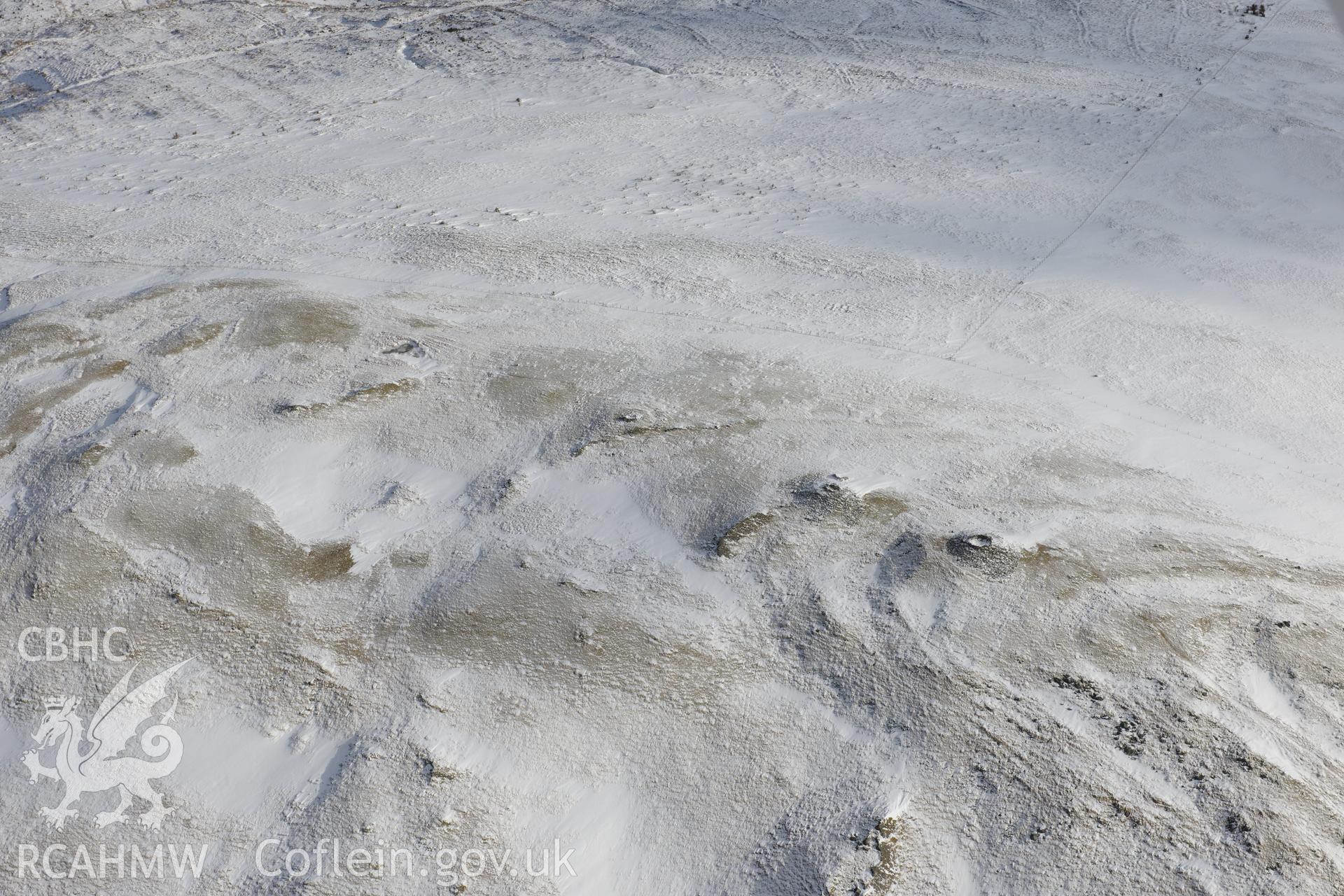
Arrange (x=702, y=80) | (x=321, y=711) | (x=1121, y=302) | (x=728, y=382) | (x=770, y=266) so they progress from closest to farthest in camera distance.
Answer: (x=321, y=711) < (x=728, y=382) < (x=1121, y=302) < (x=770, y=266) < (x=702, y=80)

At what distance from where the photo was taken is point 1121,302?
3.67m

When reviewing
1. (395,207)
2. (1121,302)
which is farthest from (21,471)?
(1121,302)

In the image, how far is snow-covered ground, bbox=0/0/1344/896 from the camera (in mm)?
2047

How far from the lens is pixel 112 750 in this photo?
215 cm

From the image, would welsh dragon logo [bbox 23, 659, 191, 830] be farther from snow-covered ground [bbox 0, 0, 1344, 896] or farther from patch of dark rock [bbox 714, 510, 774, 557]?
patch of dark rock [bbox 714, 510, 774, 557]

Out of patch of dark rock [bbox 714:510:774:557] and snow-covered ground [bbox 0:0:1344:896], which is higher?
patch of dark rock [bbox 714:510:774:557]

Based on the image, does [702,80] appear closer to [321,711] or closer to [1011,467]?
[1011,467]

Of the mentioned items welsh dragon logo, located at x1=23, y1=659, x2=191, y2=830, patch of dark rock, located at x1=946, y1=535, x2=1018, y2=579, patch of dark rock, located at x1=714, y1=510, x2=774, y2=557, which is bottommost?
welsh dragon logo, located at x1=23, y1=659, x2=191, y2=830

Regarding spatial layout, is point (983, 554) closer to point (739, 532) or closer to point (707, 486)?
point (739, 532)

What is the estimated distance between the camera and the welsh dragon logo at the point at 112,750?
2.08m

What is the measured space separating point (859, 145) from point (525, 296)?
2135 mm

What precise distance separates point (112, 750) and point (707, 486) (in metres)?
1.57

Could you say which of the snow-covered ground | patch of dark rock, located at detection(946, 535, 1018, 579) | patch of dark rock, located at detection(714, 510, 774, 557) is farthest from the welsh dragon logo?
patch of dark rock, located at detection(946, 535, 1018, 579)

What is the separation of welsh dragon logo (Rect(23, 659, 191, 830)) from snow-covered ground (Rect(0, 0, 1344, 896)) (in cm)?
3
